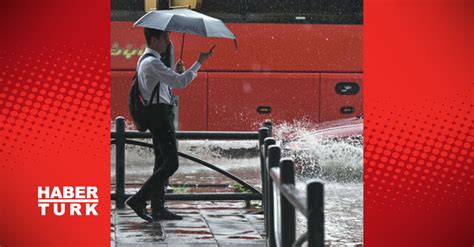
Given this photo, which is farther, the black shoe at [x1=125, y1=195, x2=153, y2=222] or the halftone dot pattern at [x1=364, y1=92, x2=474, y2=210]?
the black shoe at [x1=125, y1=195, x2=153, y2=222]

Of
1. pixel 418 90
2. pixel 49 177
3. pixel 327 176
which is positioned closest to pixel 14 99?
pixel 49 177

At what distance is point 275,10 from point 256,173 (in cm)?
208

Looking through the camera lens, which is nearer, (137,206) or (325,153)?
(137,206)

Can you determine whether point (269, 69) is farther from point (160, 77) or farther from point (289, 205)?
point (289, 205)

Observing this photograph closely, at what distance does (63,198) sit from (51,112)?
44 cm

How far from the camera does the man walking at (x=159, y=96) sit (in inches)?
306

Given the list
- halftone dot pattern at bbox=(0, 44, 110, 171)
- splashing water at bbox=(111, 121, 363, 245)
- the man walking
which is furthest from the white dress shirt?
splashing water at bbox=(111, 121, 363, 245)

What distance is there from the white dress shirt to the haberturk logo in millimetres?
2202

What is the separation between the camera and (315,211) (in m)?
4.09

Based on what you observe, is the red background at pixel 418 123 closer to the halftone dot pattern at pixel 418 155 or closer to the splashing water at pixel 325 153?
the halftone dot pattern at pixel 418 155

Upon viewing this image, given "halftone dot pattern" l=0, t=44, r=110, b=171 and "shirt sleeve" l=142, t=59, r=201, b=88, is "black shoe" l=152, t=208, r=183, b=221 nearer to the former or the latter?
"shirt sleeve" l=142, t=59, r=201, b=88

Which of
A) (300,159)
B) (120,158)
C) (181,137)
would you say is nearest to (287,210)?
(181,137)

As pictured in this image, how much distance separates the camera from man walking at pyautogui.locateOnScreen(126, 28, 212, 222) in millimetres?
7766

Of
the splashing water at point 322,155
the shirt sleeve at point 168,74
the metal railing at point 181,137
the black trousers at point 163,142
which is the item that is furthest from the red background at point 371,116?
the splashing water at point 322,155
